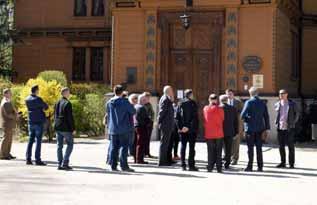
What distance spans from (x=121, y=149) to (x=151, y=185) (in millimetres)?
2585

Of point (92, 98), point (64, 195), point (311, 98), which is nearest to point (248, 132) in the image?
point (64, 195)

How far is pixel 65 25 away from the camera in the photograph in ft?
113

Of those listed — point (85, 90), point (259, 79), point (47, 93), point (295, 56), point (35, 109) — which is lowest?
point (35, 109)

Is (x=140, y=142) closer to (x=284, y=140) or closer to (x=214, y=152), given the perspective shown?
(x=214, y=152)

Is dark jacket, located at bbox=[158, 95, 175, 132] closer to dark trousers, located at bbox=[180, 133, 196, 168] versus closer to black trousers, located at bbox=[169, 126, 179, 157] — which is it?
dark trousers, located at bbox=[180, 133, 196, 168]

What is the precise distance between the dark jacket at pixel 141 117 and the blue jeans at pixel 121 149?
6.05 feet

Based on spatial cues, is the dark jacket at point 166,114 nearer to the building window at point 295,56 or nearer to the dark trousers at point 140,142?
the dark trousers at point 140,142

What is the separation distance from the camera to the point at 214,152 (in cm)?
1501

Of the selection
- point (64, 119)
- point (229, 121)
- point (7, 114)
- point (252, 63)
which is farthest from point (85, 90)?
point (229, 121)

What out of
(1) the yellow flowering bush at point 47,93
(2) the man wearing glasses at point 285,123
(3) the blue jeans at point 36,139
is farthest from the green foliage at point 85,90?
(2) the man wearing glasses at point 285,123

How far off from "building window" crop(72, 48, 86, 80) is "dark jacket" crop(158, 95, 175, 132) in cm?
1873

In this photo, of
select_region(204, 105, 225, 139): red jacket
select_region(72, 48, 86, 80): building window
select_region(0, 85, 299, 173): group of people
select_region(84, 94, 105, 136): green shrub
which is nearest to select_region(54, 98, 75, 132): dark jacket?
select_region(0, 85, 299, 173): group of people

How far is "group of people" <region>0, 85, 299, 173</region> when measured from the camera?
591 inches

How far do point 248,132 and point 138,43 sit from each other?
9.96m
